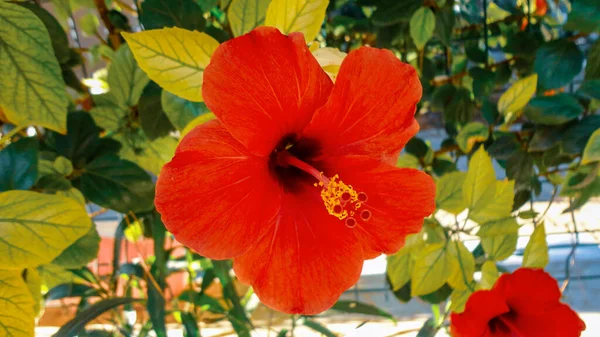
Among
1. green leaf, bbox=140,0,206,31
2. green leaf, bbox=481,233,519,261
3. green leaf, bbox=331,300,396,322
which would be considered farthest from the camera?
green leaf, bbox=331,300,396,322

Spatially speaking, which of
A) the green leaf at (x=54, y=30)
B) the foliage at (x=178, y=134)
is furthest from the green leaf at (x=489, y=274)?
the green leaf at (x=54, y=30)

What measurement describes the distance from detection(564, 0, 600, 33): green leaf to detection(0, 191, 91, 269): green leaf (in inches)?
12.8

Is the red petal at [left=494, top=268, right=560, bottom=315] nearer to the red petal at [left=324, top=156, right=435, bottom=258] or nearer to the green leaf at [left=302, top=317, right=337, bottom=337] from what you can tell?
the red petal at [left=324, top=156, right=435, bottom=258]

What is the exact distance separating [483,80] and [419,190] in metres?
0.35

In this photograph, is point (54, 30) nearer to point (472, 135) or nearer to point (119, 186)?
point (119, 186)

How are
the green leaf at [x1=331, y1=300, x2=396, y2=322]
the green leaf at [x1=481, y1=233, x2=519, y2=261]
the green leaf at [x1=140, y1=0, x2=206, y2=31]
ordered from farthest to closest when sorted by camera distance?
the green leaf at [x1=331, y1=300, x2=396, y2=322] → the green leaf at [x1=481, y1=233, x2=519, y2=261] → the green leaf at [x1=140, y1=0, x2=206, y2=31]

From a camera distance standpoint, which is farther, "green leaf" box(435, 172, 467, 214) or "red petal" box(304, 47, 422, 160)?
"green leaf" box(435, 172, 467, 214)

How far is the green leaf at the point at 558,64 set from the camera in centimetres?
38

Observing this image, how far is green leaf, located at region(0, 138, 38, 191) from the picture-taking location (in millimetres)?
253

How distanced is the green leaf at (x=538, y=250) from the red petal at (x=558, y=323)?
36 mm

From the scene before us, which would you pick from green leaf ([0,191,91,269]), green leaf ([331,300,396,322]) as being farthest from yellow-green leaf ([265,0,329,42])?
green leaf ([331,300,396,322])

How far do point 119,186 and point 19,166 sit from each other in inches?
2.6

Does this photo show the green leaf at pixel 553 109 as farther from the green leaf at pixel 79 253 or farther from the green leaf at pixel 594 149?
the green leaf at pixel 79 253

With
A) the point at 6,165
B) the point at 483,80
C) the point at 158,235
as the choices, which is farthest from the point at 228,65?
the point at 483,80
